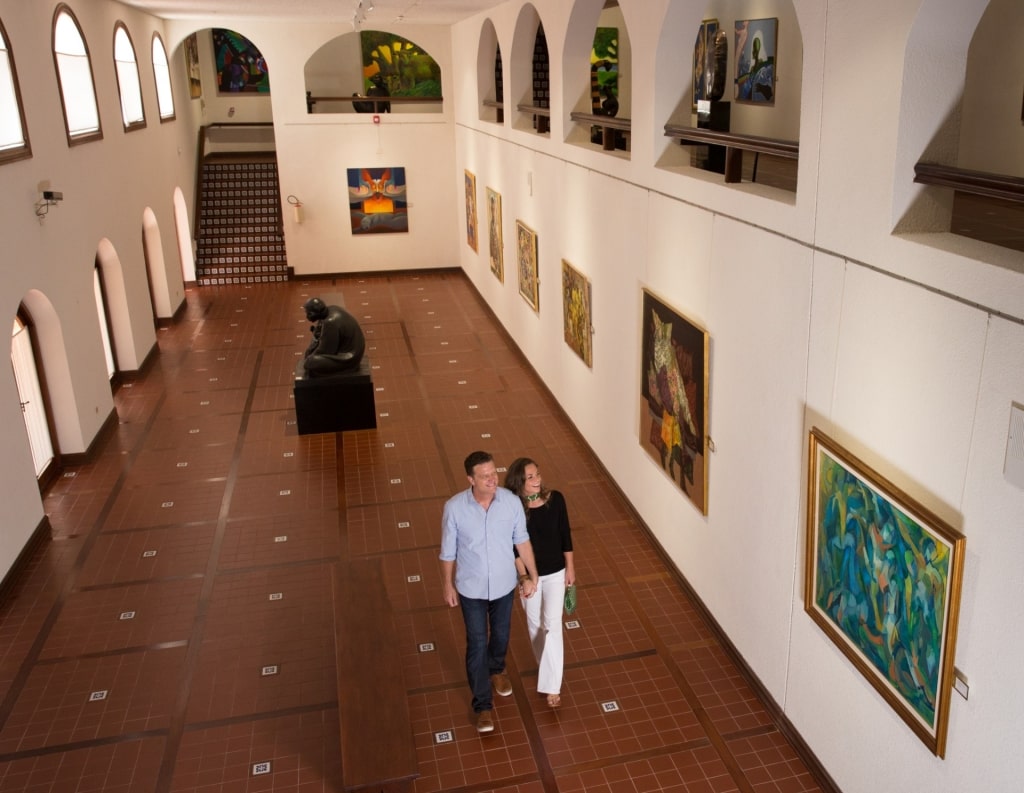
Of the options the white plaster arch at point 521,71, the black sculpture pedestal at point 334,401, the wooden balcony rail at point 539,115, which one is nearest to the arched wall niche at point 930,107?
the wooden balcony rail at point 539,115

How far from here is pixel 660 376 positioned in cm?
781

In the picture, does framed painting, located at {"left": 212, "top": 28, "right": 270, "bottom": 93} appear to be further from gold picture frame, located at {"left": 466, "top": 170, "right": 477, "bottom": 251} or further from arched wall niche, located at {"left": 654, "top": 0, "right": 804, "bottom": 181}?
arched wall niche, located at {"left": 654, "top": 0, "right": 804, "bottom": 181}

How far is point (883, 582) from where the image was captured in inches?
182

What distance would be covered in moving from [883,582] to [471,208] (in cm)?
1527

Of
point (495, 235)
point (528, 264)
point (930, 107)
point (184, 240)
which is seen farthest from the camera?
point (184, 240)

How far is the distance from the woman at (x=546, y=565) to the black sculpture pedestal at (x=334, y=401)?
18.9ft

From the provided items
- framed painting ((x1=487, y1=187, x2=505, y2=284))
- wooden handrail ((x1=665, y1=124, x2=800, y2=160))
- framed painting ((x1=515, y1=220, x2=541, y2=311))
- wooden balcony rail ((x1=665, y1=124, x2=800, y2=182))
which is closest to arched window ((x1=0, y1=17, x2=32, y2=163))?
framed painting ((x1=515, y1=220, x2=541, y2=311))

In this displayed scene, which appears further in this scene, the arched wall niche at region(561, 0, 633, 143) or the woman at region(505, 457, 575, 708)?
the arched wall niche at region(561, 0, 633, 143)

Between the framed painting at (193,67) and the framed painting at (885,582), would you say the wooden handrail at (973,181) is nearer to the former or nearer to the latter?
→ the framed painting at (885,582)

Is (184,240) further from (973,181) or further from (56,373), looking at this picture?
(973,181)

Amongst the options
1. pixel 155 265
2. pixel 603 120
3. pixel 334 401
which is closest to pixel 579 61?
pixel 603 120

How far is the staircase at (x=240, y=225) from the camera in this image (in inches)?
810

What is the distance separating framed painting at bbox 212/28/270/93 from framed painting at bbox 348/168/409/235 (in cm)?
679

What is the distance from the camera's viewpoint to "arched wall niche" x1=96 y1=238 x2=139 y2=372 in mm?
12867
